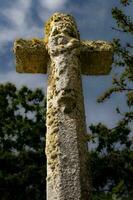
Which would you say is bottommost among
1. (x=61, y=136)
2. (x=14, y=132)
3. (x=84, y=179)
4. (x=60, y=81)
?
(x=84, y=179)

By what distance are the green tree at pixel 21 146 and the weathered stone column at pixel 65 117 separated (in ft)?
56.7

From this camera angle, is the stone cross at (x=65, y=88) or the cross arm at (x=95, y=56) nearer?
the stone cross at (x=65, y=88)

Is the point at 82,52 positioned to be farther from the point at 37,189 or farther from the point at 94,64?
the point at 37,189

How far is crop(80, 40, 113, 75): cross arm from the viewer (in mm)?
6672

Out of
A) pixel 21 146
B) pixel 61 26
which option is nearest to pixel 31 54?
pixel 61 26

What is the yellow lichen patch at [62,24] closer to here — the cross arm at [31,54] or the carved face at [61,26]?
the carved face at [61,26]

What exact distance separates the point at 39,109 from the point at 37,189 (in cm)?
582

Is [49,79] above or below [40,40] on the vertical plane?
below

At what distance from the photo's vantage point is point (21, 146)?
87.0 feet

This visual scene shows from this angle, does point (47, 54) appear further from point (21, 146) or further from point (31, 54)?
point (21, 146)

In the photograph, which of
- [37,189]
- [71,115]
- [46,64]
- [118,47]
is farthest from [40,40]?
[37,189]

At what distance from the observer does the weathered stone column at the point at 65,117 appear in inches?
210

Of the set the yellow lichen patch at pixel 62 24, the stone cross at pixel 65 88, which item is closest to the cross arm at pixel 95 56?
the stone cross at pixel 65 88

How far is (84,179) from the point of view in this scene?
539 centimetres
